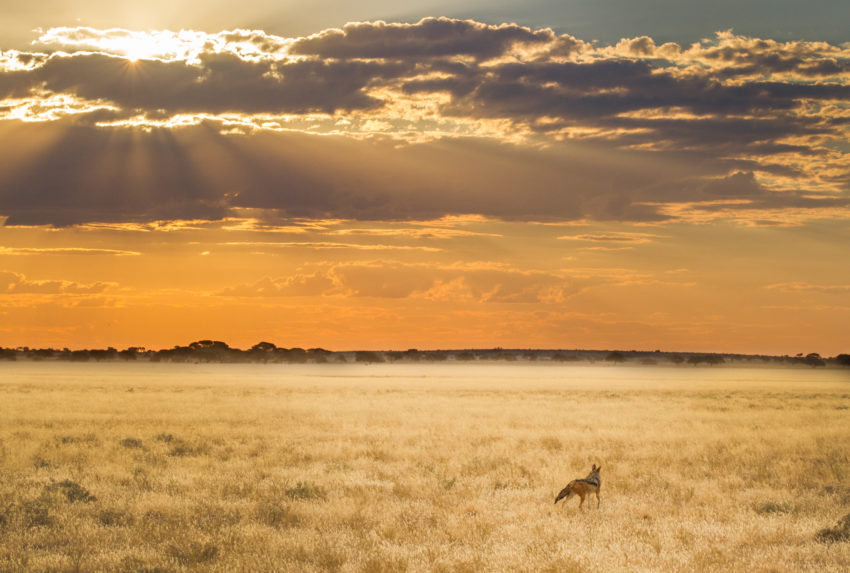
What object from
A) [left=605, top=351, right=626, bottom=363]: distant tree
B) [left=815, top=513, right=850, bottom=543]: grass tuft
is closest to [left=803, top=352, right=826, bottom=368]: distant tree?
[left=605, top=351, right=626, bottom=363]: distant tree

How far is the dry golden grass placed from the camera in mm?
9695

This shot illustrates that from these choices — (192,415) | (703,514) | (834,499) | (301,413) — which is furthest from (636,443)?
(192,415)

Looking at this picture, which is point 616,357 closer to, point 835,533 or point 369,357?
point 369,357

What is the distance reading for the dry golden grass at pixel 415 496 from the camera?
9.70 metres

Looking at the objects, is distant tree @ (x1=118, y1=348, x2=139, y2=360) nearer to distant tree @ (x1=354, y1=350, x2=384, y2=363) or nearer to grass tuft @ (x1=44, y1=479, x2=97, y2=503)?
distant tree @ (x1=354, y1=350, x2=384, y2=363)

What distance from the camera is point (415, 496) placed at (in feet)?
44.6

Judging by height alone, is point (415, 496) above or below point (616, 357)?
above

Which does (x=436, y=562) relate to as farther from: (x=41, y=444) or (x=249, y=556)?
(x=41, y=444)

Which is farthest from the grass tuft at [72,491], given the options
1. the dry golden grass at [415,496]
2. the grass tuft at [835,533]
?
the grass tuft at [835,533]

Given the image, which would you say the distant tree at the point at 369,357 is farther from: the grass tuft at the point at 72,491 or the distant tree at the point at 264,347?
the grass tuft at the point at 72,491

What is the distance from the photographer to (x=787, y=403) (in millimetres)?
42094

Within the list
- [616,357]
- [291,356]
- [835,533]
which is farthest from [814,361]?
[835,533]

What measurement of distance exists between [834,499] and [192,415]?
23.7 m

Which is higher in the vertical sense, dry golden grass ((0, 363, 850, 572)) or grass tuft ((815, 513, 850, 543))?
grass tuft ((815, 513, 850, 543))
